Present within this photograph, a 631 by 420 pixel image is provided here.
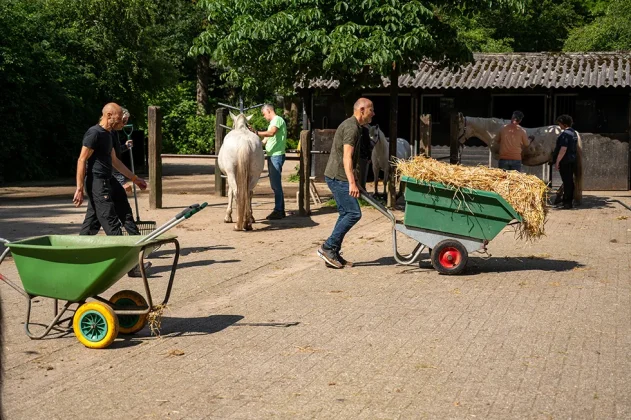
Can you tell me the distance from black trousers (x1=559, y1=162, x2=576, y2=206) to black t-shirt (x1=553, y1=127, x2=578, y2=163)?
0.11m

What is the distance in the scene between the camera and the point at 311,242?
13.0 metres

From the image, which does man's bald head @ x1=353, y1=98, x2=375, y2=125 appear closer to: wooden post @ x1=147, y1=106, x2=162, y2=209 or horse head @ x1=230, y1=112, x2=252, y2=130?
horse head @ x1=230, y1=112, x2=252, y2=130

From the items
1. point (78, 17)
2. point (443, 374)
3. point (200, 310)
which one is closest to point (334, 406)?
point (443, 374)

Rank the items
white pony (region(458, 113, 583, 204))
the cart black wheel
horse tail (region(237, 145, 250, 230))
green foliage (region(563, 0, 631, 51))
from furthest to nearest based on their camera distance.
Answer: green foliage (region(563, 0, 631, 51)), white pony (region(458, 113, 583, 204)), horse tail (region(237, 145, 250, 230)), the cart black wheel

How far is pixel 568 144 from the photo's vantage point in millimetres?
17500

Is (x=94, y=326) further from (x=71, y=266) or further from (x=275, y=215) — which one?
(x=275, y=215)

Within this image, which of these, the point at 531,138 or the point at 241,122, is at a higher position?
the point at 241,122

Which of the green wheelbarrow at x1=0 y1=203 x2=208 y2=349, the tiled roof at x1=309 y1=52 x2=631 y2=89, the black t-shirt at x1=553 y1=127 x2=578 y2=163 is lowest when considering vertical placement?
the green wheelbarrow at x1=0 y1=203 x2=208 y2=349

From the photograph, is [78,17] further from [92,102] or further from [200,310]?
[200,310]

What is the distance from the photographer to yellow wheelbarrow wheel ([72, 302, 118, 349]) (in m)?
6.97

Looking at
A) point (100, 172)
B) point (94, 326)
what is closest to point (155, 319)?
point (94, 326)

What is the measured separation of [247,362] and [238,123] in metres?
8.17

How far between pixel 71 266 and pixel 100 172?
9.38 feet

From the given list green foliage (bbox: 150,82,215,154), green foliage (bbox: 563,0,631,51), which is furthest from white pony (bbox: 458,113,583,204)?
green foliage (bbox: 150,82,215,154)
